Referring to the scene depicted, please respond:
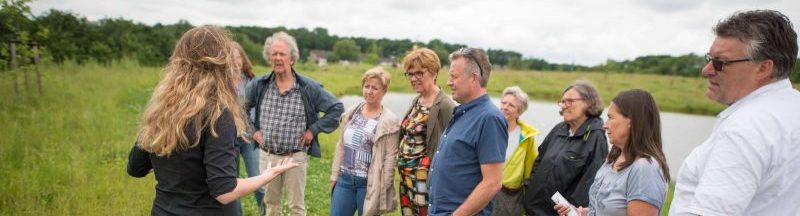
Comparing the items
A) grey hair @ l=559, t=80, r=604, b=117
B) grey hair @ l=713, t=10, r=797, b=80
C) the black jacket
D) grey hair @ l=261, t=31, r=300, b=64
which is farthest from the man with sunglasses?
grey hair @ l=261, t=31, r=300, b=64

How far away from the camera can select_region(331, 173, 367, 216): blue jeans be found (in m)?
3.84

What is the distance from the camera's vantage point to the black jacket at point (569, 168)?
3203 millimetres

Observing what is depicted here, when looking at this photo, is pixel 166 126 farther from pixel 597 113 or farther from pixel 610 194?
pixel 597 113

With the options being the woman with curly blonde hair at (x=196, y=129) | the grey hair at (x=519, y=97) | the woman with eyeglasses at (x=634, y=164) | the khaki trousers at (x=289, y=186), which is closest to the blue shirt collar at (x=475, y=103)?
the woman with eyeglasses at (x=634, y=164)

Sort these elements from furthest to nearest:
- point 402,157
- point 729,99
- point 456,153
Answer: point 402,157
point 456,153
point 729,99

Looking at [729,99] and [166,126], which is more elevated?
[729,99]

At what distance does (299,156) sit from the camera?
4.47m

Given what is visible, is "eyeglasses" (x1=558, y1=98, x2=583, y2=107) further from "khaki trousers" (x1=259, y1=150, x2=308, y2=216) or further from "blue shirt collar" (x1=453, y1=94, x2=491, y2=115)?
"khaki trousers" (x1=259, y1=150, x2=308, y2=216)

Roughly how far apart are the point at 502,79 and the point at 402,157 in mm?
42328

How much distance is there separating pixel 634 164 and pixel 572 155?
36.7 inches

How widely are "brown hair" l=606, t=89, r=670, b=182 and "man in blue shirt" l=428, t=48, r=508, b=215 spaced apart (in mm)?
639

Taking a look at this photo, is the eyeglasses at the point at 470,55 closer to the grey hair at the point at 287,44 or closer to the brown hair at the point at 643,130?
the brown hair at the point at 643,130

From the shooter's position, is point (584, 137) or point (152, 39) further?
point (152, 39)

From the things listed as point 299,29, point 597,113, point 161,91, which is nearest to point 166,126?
point 161,91
